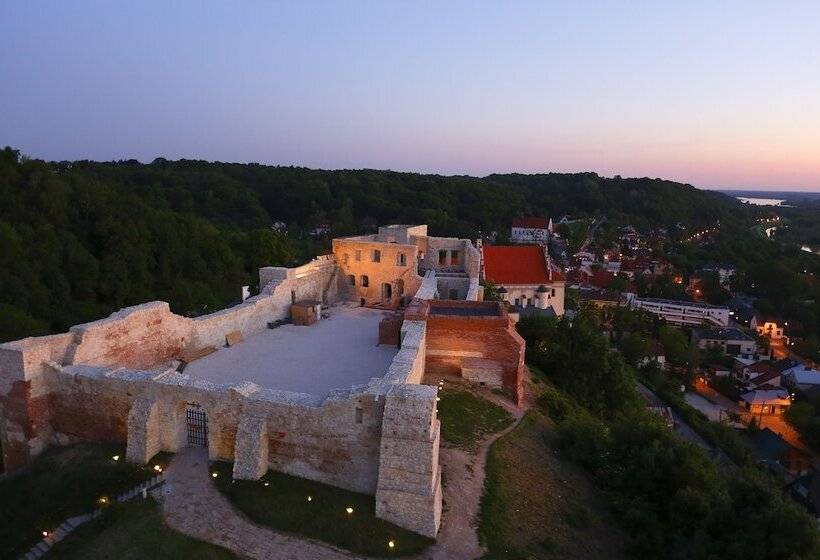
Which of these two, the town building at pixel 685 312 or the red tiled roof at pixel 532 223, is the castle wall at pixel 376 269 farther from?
the red tiled roof at pixel 532 223

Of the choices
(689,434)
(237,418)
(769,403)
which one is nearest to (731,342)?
(769,403)

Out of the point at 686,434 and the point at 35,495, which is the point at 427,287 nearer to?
the point at 35,495

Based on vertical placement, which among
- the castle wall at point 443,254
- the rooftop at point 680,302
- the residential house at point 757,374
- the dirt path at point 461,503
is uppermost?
the castle wall at point 443,254

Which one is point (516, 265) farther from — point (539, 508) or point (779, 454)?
point (539, 508)

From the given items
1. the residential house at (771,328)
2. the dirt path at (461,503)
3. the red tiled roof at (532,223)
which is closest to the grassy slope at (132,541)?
the dirt path at (461,503)

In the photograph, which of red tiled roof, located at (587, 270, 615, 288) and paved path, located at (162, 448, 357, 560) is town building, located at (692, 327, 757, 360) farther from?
paved path, located at (162, 448, 357, 560)

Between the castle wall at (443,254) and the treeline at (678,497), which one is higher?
the castle wall at (443,254)
